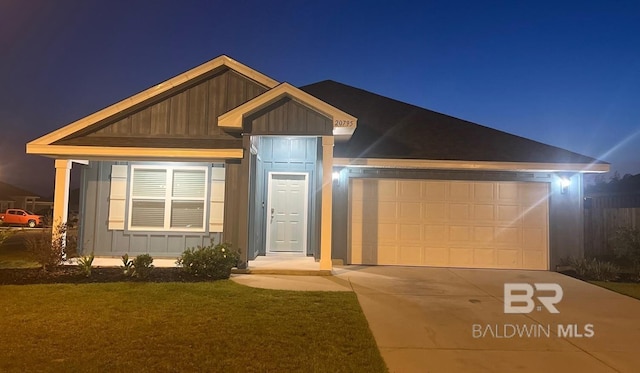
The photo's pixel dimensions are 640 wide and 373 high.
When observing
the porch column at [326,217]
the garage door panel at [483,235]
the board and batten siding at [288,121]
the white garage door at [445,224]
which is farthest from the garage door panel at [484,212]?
the board and batten siding at [288,121]

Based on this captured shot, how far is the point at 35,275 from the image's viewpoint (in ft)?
25.4

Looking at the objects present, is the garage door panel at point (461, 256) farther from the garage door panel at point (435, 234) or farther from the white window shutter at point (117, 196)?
the white window shutter at point (117, 196)

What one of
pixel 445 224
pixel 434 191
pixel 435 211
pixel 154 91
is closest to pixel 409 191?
pixel 434 191

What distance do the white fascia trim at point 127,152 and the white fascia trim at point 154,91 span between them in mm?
220

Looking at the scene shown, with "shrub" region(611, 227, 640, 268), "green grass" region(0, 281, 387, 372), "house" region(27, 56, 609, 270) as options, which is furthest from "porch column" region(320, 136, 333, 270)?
"shrub" region(611, 227, 640, 268)

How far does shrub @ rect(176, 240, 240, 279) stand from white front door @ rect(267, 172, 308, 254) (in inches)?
103

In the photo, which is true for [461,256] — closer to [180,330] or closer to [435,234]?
[435,234]

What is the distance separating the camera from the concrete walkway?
4289mm

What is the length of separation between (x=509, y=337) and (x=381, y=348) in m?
1.72

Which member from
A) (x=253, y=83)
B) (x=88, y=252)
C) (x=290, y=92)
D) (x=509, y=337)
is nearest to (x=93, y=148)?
(x=88, y=252)

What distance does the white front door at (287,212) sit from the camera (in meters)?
10.6

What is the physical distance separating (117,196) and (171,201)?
1.31m

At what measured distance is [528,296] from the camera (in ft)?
23.9

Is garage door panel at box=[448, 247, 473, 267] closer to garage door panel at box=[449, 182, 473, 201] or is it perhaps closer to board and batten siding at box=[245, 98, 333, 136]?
garage door panel at box=[449, 182, 473, 201]
